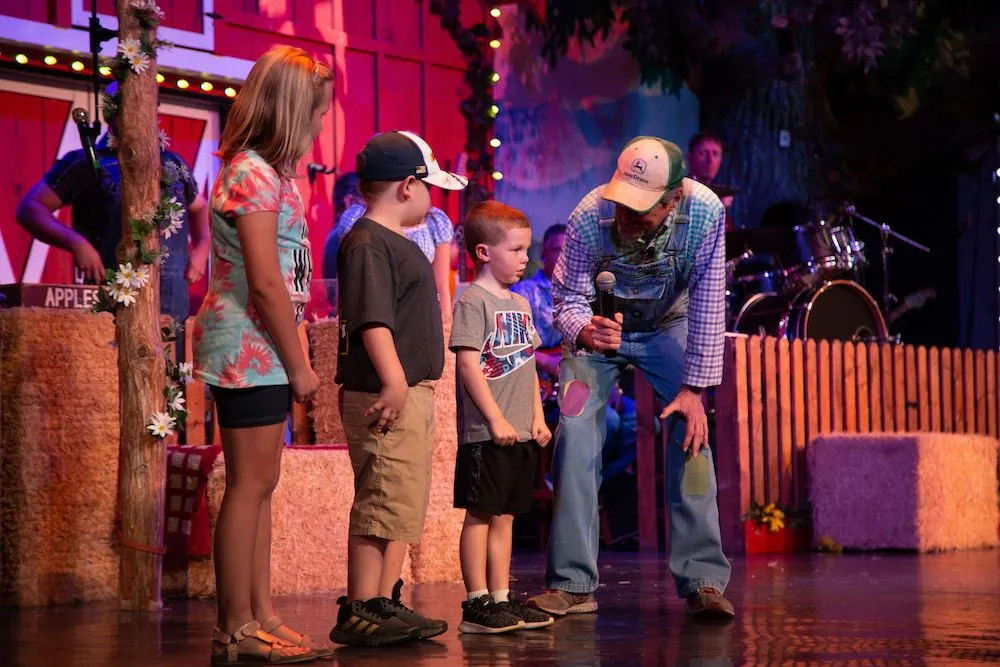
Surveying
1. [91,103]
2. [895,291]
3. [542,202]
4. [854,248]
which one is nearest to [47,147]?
[91,103]

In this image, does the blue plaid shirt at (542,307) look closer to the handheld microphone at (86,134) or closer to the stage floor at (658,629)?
the stage floor at (658,629)

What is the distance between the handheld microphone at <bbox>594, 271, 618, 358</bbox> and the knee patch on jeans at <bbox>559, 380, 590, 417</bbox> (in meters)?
0.28

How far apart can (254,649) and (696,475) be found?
5.99 ft

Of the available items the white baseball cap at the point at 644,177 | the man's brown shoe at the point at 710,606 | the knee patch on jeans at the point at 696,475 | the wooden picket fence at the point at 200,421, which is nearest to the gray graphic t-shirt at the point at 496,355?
the white baseball cap at the point at 644,177

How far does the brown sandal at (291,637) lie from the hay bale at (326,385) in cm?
306

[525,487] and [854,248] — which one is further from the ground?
[854,248]

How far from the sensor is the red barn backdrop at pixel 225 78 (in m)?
9.34

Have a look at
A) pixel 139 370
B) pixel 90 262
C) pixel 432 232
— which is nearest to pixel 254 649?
pixel 139 370

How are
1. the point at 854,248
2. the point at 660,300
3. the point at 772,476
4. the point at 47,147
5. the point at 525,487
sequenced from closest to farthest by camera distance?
the point at 525,487 < the point at 660,300 < the point at 772,476 < the point at 47,147 < the point at 854,248

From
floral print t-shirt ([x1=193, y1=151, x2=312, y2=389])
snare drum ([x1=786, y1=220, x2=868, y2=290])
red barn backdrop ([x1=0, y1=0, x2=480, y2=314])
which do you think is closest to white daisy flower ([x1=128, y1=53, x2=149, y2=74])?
floral print t-shirt ([x1=193, y1=151, x2=312, y2=389])

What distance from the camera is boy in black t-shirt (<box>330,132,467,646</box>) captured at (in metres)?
4.09

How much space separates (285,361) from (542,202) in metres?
9.81

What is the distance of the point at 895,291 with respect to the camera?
1428 cm

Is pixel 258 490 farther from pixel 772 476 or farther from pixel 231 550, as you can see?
pixel 772 476
